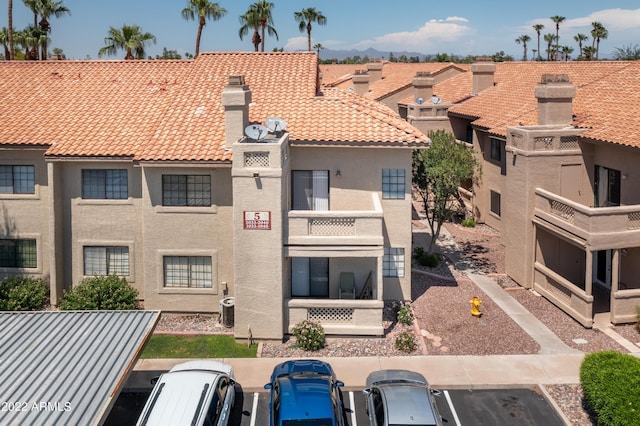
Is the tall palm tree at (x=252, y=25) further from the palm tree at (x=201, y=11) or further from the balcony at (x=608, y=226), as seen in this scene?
the balcony at (x=608, y=226)

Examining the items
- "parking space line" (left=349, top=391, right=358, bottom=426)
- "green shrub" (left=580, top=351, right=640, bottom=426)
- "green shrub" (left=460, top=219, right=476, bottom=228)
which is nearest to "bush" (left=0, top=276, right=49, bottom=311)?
"parking space line" (left=349, top=391, right=358, bottom=426)

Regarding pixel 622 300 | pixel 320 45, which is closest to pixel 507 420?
pixel 622 300

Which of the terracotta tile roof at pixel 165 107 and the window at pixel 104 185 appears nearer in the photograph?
the terracotta tile roof at pixel 165 107

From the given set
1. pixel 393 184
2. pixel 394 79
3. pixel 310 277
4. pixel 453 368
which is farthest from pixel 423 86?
pixel 453 368

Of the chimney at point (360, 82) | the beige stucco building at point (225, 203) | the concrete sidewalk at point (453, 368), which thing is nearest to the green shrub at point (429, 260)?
the beige stucco building at point (225, 203)

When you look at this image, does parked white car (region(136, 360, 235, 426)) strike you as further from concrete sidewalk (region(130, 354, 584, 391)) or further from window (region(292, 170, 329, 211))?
window (region(292, 170, 329, 211))
